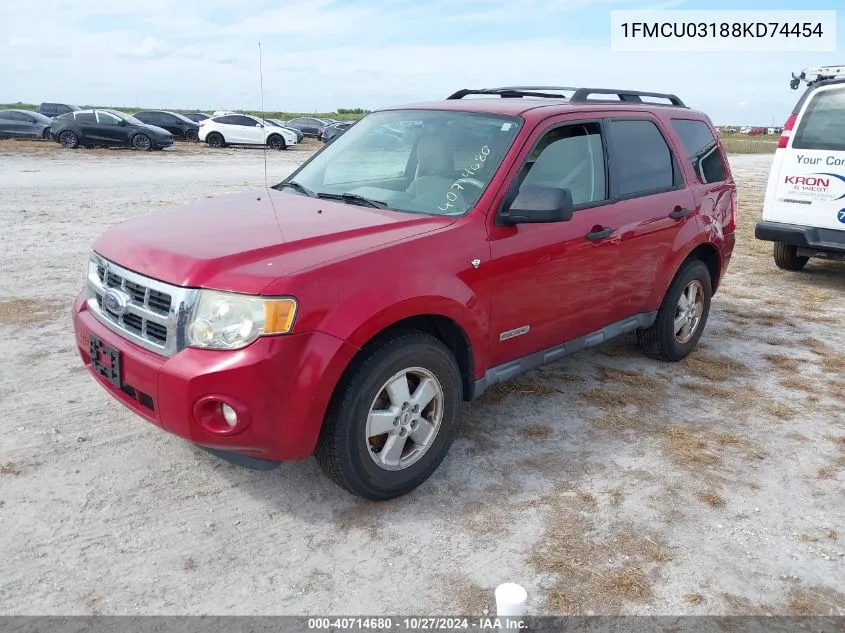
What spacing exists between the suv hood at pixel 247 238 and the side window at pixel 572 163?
2.37ft

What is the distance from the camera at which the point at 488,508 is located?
3.39 metres

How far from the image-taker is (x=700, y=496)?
3559mm

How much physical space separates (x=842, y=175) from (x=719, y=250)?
2.80 m

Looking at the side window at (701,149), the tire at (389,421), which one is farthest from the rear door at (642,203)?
the tire at (389,421)

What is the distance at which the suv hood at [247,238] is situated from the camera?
9.55 feet

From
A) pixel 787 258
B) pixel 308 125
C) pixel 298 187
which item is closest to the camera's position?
pixel 298 187

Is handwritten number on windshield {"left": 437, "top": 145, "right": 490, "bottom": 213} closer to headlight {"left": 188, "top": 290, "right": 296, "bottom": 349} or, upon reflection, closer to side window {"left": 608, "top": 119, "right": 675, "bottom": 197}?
side window {"left": 608, "top": 119, "right": 675, "bottom": 197}

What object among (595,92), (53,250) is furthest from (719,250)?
(53,250)

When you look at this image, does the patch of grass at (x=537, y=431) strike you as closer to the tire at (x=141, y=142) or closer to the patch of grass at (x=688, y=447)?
Answer: the patch of grass at (x=688, y=447)

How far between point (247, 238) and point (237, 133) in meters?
29.0

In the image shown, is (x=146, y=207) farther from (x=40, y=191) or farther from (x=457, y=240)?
(x=457, y=240)

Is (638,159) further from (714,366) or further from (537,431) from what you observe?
(537,431)

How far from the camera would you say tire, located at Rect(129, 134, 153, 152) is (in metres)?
25.9

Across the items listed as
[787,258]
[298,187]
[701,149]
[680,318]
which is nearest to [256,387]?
[298,187]
